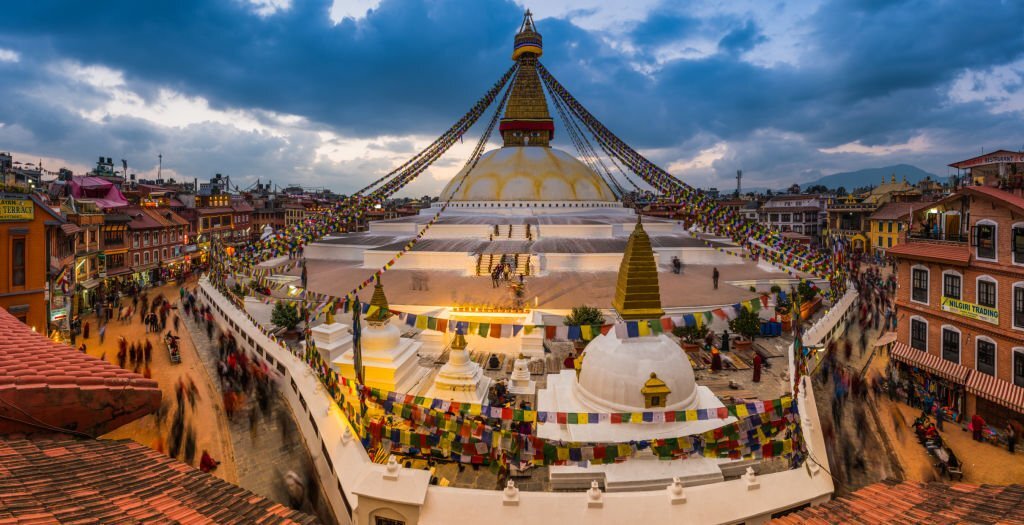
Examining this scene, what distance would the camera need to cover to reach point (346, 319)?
1128cm

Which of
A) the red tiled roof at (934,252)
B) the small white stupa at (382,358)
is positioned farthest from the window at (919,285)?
the small white stupa at (382,358)

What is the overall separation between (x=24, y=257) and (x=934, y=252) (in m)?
17.1

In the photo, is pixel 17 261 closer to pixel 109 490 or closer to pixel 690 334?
pixel 109 490

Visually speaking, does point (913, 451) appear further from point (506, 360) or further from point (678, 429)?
point (506, 360)

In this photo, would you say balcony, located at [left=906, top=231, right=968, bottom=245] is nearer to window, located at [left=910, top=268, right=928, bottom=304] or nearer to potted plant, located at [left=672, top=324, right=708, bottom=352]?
window, located at [left=910, top=268, right=928, bottom=304]

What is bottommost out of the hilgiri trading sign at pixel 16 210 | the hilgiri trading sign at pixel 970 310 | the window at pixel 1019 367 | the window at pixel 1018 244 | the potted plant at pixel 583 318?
the window at pixel 1019 367

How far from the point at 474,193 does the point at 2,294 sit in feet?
55.9

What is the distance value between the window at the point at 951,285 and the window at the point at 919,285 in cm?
37

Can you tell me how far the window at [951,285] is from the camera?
350 inches

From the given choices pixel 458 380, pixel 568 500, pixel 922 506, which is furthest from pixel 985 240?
pixel 458 380

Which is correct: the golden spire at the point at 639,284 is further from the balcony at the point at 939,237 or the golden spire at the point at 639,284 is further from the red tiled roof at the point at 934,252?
the balcony at the point at 939,237

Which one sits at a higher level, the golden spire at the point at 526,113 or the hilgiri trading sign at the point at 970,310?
the golden spire at the point at 526,113

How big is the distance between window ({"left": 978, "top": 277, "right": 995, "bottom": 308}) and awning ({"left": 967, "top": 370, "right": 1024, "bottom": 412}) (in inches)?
46.9

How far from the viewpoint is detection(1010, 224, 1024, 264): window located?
782 centimetres
